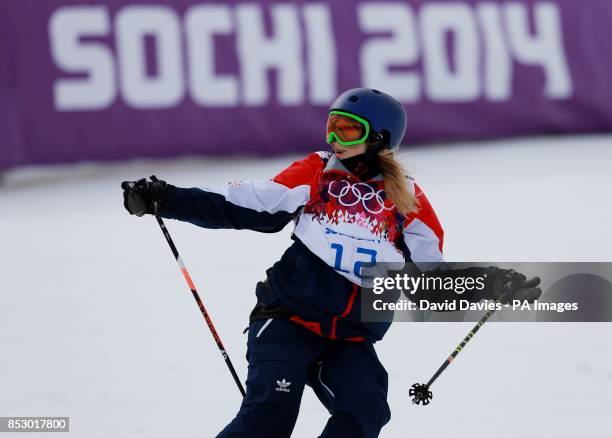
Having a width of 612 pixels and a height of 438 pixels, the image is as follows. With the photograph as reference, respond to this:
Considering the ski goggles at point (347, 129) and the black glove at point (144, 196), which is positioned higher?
the ski goggles at point (347, 129)

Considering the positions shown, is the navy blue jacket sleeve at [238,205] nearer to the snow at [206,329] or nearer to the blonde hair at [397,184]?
the blonde hair at [397,184]

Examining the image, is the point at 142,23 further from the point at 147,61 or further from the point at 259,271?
the point at 259,271

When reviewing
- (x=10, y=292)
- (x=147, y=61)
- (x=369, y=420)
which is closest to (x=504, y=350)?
(x=369, y=420)

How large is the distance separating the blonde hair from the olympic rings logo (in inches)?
1.3

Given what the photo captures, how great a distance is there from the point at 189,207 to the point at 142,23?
6522 millimetres

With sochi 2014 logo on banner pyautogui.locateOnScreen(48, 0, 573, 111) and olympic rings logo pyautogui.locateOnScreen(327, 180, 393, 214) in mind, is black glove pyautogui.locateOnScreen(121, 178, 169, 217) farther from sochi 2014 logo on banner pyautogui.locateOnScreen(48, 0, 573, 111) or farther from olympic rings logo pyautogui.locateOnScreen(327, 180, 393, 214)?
sochi 2014 logo on banner pyautogui.locateOnScreen(48, 0, 573, 111)

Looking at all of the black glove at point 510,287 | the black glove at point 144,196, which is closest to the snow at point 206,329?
the black glove at point 510,287

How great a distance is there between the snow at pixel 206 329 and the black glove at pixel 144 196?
93 cm

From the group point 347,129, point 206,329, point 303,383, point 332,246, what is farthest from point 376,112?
point 206,329

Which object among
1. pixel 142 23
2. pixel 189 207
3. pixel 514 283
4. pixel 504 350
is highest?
pixel 142 23

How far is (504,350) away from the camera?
5.77 metres

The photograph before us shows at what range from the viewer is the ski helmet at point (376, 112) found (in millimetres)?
3877

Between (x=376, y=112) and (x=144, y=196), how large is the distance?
2.59 feet

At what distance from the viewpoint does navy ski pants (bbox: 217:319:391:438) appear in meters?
3.58
